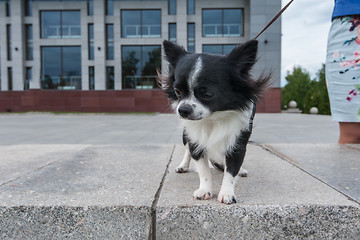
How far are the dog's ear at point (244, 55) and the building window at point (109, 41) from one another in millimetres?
22097

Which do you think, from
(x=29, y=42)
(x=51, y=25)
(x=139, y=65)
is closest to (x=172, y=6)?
(x=139, y=65)

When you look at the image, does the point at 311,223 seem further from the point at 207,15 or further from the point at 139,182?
the point at 207,15

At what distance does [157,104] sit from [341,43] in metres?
18.9

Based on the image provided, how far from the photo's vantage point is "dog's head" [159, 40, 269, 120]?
1788 millimetres

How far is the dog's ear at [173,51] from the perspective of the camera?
7.11ft

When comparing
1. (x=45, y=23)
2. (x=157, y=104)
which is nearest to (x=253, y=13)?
(x=157, y=104)

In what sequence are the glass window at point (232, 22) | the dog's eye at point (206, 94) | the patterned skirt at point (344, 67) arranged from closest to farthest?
the dog's eye at point (206, 94) → the patterned skirt at point (344, 67) → the glass window at point (232, 22)

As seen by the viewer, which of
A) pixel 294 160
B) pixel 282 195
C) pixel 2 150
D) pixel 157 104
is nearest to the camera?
pixel 282 195

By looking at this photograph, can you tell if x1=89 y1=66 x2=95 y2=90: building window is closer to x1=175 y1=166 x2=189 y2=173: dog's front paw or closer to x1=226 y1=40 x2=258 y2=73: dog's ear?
x1=175 y1=166 x2=189 y2=173: dog's front paw

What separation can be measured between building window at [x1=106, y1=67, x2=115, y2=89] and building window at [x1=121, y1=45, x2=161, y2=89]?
94 centimetres

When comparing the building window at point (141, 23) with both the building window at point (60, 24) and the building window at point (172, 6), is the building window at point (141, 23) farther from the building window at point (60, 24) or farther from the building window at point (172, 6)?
the building window at point (60, 24)

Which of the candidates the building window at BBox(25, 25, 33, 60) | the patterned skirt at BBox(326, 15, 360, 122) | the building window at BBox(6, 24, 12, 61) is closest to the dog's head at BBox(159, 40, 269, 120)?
the patterned skirt at BBox(326, 15, 360, 122)

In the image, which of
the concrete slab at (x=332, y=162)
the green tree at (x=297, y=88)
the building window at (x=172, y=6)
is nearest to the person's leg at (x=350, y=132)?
the concrete slab at (x=332, y=162)

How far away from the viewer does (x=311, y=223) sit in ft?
5.57
